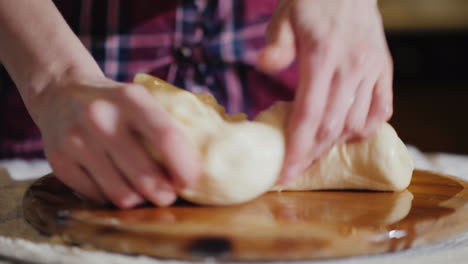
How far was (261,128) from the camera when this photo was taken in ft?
2.42

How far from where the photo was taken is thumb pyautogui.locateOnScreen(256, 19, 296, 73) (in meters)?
0.69

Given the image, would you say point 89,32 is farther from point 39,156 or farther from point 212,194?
point 212,194

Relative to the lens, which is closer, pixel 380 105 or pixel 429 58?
pixel 380 105

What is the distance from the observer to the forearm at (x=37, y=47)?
735 mm

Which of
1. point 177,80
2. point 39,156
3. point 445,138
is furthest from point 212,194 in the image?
point 445,138

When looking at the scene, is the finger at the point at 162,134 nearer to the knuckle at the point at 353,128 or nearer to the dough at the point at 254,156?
the dough at the point at 254,156

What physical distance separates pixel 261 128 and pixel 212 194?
12 centimetres

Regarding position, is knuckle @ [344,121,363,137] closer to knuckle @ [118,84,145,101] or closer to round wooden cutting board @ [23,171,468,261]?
round wooden cutting board @ [23,171,468,261]

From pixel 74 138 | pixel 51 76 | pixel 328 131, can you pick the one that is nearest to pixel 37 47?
pixel 51 76

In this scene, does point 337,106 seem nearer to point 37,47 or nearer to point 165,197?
point 165,197

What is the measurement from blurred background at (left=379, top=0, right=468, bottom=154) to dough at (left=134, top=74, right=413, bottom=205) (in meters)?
2.77

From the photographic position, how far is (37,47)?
76 centimetres

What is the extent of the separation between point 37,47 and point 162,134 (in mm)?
269

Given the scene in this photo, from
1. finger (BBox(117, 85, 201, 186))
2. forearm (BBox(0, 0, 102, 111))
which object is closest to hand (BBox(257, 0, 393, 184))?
finger (BBox(117, 85, 201, 186))
